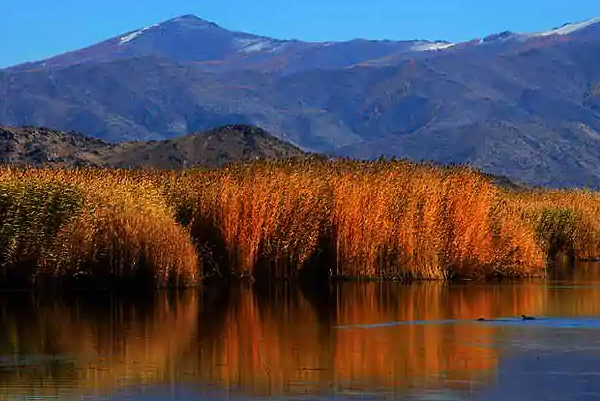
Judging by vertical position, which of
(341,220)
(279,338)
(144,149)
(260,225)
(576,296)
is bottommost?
(279,338)

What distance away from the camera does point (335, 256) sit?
2877 cm

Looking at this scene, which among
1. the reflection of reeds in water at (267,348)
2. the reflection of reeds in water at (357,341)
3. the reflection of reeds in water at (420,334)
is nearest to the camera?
the reflection of reeds in water at (267,348)

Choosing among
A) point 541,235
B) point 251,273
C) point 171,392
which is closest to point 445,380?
point 171,392

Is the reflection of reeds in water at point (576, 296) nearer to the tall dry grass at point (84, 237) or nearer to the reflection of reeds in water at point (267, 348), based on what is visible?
the reflection of reeds in water at point (267, 348)

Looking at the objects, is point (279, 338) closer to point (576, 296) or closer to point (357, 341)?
point (357, 341)

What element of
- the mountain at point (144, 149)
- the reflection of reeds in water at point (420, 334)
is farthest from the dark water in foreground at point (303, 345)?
the mountain at point (144, 149)

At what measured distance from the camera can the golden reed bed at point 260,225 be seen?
25109 mm

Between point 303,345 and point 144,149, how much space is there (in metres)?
45.6

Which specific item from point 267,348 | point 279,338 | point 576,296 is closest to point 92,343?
point 267,348

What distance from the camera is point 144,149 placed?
208ft

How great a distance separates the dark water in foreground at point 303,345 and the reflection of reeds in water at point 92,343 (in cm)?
2

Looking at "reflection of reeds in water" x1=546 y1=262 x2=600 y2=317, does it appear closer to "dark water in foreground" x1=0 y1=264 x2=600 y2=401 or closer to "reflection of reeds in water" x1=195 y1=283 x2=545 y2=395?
"dark water in foreground" x1=0 y1=264 x2=600 y2=401

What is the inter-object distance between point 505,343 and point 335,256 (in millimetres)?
10326

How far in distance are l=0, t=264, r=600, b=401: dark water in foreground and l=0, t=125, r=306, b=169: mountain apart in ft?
110
